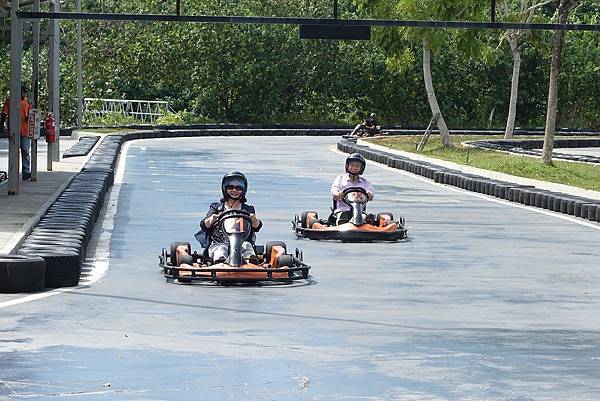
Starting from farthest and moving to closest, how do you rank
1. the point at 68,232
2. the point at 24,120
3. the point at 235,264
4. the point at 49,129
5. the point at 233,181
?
the point at 49,129 < the point at 24,120 < the point at 68,232 < the point at 233,181 < the point at 235,264

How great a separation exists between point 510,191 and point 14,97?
8.24m

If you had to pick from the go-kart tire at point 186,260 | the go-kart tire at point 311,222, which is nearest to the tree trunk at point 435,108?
the go-kart tire at point 311,222

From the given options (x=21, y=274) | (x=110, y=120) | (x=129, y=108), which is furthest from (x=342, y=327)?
(x=129, y=108)

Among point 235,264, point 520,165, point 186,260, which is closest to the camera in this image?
point 235,264

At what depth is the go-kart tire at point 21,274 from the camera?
14078 mm

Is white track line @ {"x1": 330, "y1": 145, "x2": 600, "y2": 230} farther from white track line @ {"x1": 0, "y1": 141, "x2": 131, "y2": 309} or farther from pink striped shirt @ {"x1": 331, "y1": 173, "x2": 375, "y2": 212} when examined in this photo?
white track line @ {"x1": 0, "y1": 141, "x2": 131, "y2": 309}

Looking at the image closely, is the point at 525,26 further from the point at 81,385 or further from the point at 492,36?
the point at 492,36

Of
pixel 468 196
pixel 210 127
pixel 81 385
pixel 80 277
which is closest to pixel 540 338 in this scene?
pixel 81 385

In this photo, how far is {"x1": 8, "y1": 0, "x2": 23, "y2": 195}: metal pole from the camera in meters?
24.1

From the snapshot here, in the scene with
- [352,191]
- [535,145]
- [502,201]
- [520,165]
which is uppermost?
[352,191]

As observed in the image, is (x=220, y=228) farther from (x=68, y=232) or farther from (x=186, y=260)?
(x=68, y=232)

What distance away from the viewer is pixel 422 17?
4575 centimetres

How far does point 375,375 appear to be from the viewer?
1012 centimetres

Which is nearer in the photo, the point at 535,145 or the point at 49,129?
the point at 49,129
